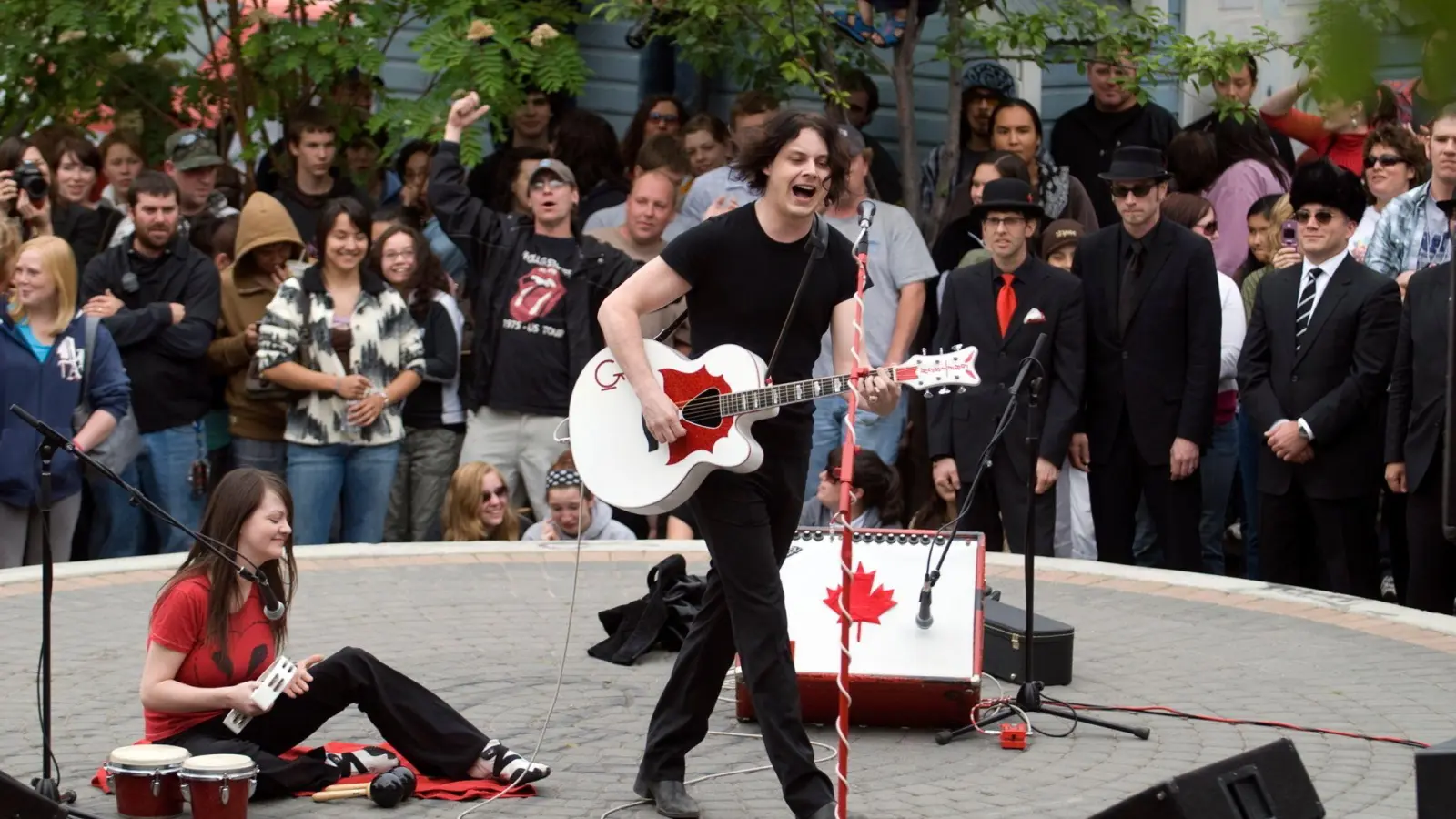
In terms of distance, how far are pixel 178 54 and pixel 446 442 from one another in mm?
5280

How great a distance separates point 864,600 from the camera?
24.2 ft

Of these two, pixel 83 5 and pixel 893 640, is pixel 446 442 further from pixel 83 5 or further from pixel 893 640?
pixel 893 640

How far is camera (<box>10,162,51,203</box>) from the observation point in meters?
10.8

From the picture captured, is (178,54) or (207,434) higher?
(178,54)

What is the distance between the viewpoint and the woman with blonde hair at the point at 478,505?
422 inches

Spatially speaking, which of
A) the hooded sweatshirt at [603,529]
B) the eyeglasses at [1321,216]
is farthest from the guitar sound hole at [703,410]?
the eyeglasses at [1321,216]

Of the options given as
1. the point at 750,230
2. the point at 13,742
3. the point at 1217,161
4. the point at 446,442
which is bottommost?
the point at 13,742

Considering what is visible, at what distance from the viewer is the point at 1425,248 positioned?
10070 millimetres

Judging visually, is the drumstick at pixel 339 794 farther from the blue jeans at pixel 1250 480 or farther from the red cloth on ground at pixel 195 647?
the blue jeans at pixel 1250 480

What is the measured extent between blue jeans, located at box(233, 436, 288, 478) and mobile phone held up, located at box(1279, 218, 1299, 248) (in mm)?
5550

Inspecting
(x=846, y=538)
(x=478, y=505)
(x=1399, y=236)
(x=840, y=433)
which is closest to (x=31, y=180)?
(x=478, y=505)

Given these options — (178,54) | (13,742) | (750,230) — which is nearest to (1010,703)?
(750,230)

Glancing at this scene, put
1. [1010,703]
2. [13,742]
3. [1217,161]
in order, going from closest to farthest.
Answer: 1. [13,742]
2. [1010,703]
3. [1217,161]

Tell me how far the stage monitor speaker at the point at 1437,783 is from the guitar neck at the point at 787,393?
1774mm
